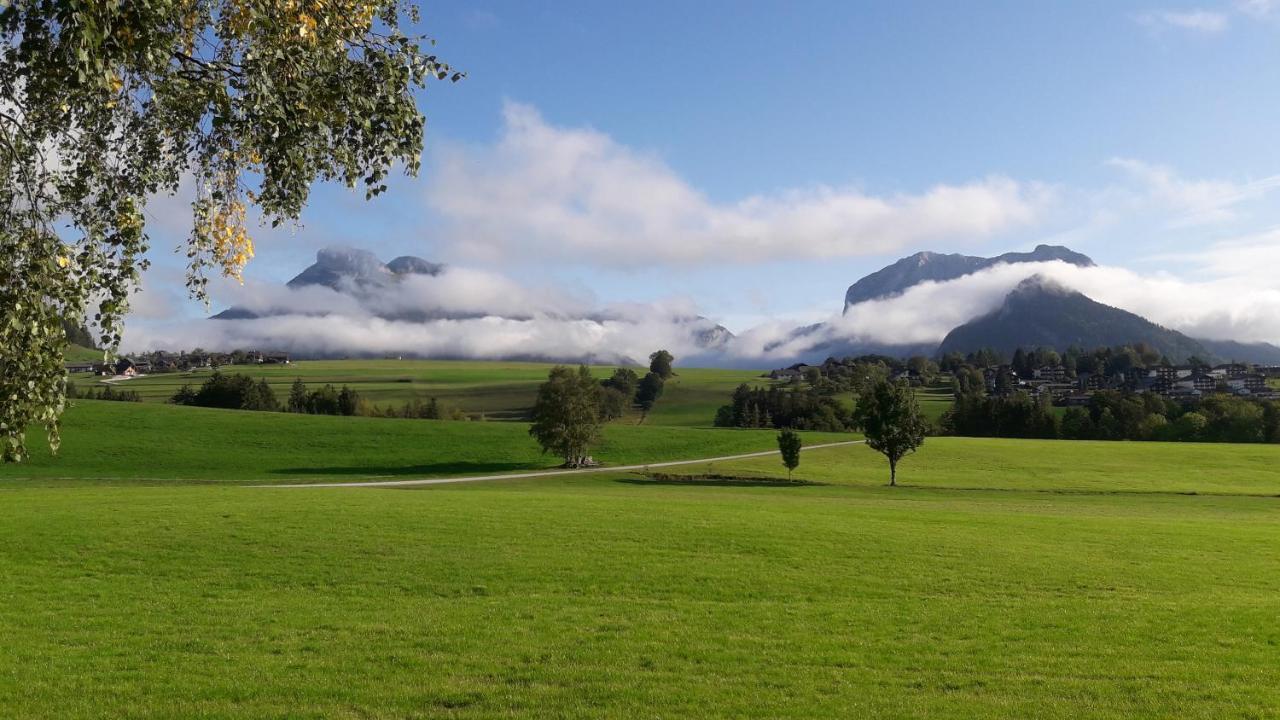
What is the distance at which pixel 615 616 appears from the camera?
54.8 feet

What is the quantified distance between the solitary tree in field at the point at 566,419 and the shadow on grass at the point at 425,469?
3.51 metres

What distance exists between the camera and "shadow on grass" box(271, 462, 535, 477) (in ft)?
239

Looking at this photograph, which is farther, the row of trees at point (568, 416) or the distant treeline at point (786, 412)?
the distant treeline at point (786, 412)

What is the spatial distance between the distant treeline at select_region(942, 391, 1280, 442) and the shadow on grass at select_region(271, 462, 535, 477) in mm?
84828

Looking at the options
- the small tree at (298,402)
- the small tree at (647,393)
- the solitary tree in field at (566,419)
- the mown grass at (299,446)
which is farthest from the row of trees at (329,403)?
the small tree at (647,393)

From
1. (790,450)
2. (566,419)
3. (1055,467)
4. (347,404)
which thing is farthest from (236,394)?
(1055,467)

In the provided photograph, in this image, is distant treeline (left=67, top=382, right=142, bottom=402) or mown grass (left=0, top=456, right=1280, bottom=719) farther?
distant treeline (left=67, top=382, right=142, bottom=402)

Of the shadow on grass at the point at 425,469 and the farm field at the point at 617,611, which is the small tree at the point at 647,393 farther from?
the farm field at the point at 617,611

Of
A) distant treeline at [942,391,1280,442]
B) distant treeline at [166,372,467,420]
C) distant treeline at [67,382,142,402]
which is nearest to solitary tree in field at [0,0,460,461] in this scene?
distant treeline at [166,372,467,420]

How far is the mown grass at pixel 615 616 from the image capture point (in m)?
11.8

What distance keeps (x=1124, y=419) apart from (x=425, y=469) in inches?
Answer: 4713

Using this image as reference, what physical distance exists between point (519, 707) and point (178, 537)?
18.5 metres

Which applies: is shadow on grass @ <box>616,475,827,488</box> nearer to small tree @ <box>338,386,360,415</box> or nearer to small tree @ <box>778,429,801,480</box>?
small tree @ <box>778,429,801,480</box>

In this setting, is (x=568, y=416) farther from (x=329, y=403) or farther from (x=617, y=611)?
(x=329, y=403)
